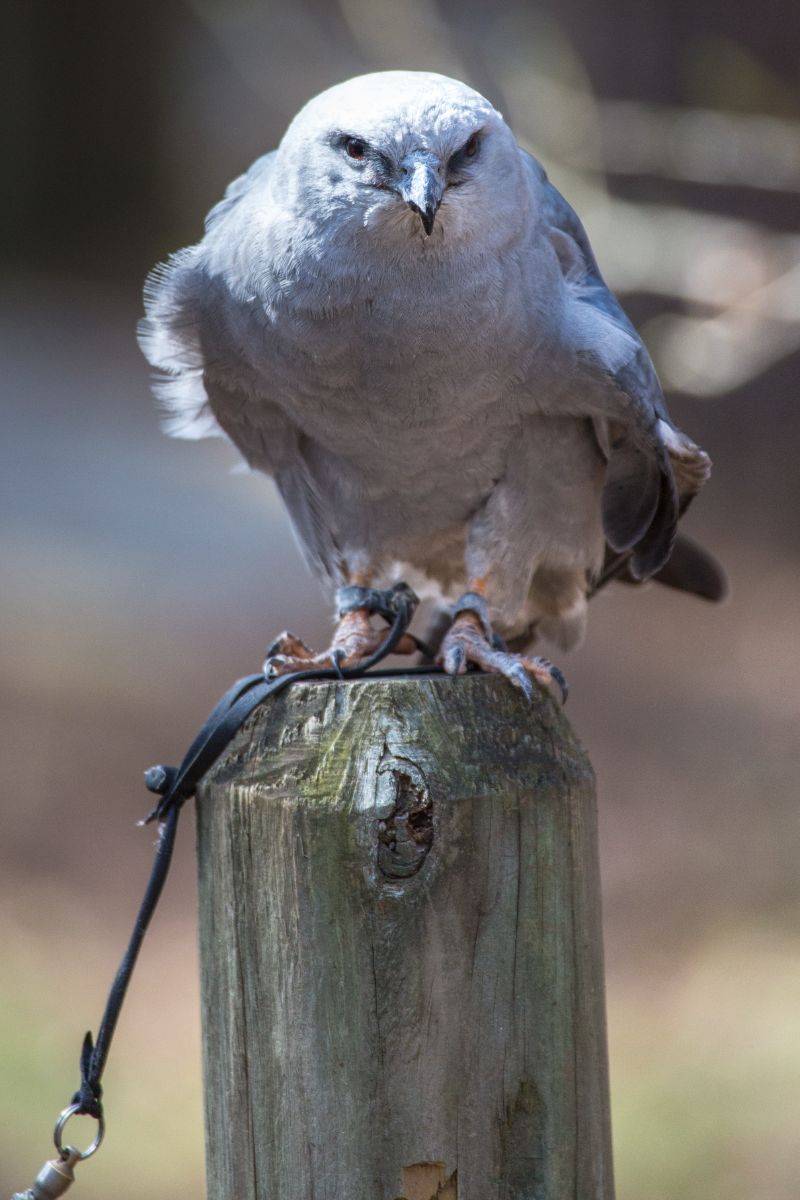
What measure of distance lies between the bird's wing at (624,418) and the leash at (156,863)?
1.14 meters

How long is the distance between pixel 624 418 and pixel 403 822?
5.22ft

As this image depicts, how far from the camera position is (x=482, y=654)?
2.73m

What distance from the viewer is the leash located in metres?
1.85

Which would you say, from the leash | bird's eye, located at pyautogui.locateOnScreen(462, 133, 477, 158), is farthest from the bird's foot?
bird's eye, located at pyautogui.locateOnScreen(462, 133, 477, 158)

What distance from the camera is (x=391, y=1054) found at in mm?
1729

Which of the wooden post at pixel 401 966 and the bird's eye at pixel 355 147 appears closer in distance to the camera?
the wooden post at pixel 401 966

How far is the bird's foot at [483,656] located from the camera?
226 cm

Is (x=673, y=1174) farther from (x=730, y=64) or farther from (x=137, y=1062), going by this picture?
(x=730, y=64)

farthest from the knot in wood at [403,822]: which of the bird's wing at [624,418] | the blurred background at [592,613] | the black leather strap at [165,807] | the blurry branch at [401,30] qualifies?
the blurry branch at [401,30]

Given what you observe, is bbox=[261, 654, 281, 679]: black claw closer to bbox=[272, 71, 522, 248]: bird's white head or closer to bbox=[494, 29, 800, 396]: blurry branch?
bbox=[272, 71, 522, 248]: bird's white head

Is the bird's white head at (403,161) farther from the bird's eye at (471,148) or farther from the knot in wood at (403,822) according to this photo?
the knot in wood at (403,822)

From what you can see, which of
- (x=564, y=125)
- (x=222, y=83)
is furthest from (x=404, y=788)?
(x=222, y=83)

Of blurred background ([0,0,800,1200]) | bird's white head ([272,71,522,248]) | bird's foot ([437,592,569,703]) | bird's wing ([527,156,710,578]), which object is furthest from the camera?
blurred background ([0,0,800,1200])

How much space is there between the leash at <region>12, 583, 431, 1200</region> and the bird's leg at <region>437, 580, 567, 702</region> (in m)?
0.21
